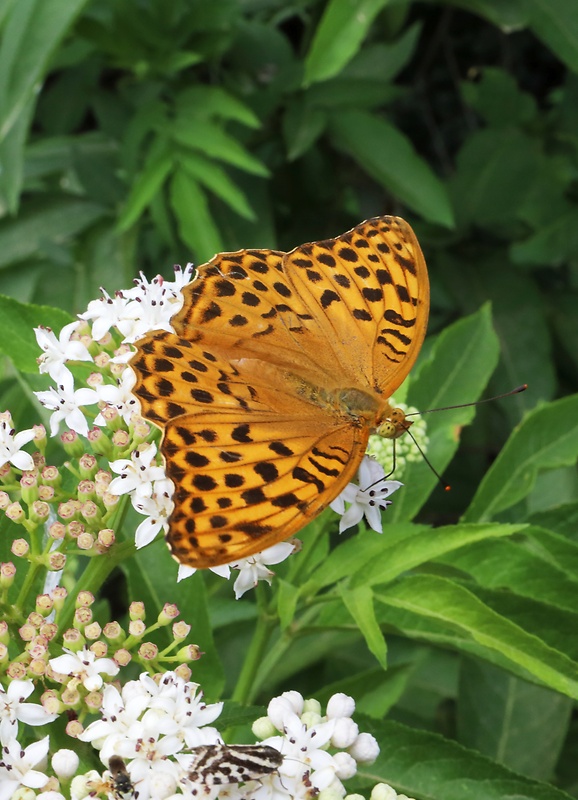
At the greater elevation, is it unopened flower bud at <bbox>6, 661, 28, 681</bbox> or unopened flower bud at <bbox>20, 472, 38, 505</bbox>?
unopened flower bud at <bbox>20, 472, 38, 505</bbox>

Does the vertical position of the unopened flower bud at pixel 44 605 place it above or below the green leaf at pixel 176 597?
above

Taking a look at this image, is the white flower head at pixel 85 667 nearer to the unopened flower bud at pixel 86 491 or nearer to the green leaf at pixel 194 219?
the unopened flower bud at pixel 86 491

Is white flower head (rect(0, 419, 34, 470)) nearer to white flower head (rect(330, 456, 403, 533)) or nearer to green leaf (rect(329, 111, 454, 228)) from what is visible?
white flower head (rect(330, 456, 403, 533))

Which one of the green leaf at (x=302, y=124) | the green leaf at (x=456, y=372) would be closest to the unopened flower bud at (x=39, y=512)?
the green leaf at (x=456, y=372)

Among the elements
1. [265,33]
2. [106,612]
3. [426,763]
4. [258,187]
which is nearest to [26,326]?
[106,612]

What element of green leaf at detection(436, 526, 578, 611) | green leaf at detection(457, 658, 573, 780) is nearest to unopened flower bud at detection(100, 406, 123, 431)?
green leaf at detection(436, 526, 578, 611)

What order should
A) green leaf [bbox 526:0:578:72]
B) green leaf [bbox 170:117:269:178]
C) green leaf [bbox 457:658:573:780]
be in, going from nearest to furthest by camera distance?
green leaf [bbox 457:658:573:780] → green leaf [bbox 170:117:269:178] → green leaf [bbox 526:0:578:72]

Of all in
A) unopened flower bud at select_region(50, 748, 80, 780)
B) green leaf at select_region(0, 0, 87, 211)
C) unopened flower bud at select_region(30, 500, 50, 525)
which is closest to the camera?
unopened flower bud at select_region(50, 748, 80, 780)
